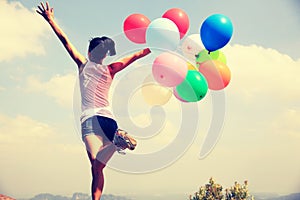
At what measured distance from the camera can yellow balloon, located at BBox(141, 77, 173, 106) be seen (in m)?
Result: 6.41

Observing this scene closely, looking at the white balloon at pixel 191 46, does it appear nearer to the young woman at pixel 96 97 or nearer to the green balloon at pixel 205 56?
the green balloon at pixel 205 56

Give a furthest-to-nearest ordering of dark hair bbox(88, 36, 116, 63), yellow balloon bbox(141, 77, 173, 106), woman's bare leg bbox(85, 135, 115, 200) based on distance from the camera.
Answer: yellow balloon bbox(141, 77, 173, 106), dark hair bbox(88, 36, 116, 63), woman's bare leg bbox(85, 135, 115, 200)

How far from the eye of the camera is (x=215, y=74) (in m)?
6.24

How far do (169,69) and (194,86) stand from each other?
47 centimetres

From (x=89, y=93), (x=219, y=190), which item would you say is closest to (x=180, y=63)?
(x=89, y=93)

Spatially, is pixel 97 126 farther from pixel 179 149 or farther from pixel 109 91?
pixel 179 149

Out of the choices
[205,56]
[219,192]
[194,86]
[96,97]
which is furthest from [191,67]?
[219,192]

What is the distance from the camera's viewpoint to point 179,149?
22.6 ft

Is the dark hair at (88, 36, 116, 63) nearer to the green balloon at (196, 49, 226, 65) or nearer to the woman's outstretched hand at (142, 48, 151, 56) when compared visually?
the woman's outstretched hand at (142, 48, 151, 56)

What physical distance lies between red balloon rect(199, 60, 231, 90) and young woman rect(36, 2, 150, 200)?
1292 mm

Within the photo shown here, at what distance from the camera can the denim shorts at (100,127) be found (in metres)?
5.48

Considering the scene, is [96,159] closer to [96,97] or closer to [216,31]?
[96,97]

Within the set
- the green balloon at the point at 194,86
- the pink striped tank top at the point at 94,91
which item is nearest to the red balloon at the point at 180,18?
the green balloon at the point at 194,86

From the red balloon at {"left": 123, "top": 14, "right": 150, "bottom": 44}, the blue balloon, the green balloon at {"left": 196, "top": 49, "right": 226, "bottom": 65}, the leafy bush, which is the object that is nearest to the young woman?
the red balloon at {"left": 123, "top": 14, "right": 150, "bottom": 44}
